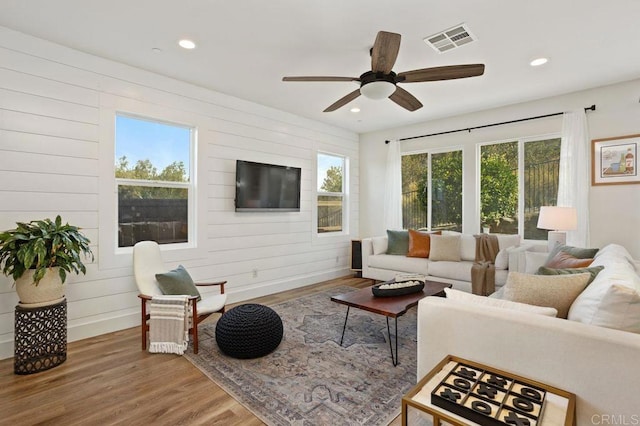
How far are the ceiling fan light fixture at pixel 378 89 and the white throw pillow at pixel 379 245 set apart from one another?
2.83m

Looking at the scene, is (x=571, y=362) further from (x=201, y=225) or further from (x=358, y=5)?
(x=201, y=225)

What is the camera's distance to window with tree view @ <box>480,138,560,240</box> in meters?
4.47

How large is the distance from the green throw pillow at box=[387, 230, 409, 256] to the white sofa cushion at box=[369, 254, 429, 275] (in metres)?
0.11

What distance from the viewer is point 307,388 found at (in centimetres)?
227

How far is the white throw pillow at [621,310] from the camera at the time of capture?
1369 mm

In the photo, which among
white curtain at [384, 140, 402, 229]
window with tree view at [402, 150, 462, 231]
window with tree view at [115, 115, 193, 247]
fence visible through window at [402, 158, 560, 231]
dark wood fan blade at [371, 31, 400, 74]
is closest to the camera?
dark wood fan blade at [371, 31, 400, 74]

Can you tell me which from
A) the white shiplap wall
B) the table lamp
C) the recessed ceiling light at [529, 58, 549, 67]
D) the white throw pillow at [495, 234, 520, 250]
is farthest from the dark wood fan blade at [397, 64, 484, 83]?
the white throw pillow at [495, 234, 520, 250]

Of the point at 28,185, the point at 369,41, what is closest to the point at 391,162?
the point at 369,41

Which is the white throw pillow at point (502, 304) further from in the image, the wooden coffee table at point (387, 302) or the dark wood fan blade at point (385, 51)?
the dark wood fan blade at point (385, 51)

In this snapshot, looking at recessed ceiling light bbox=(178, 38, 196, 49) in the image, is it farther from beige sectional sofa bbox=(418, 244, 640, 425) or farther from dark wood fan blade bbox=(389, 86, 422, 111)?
beige sectional sofa bbox=(418, 244, 640, 425)

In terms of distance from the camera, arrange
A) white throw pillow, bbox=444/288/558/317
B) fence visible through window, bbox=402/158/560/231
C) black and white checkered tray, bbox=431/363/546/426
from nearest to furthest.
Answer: black and white checkered tray, bbox=431/363/546/426, white throw pillow, bbox=444/288/558/317, fence visible through window, bbox=402/158/560/231

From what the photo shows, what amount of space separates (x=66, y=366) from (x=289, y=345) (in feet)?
6.06

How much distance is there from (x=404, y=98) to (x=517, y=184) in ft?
9.07

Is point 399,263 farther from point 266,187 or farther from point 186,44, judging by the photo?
point 186,44
